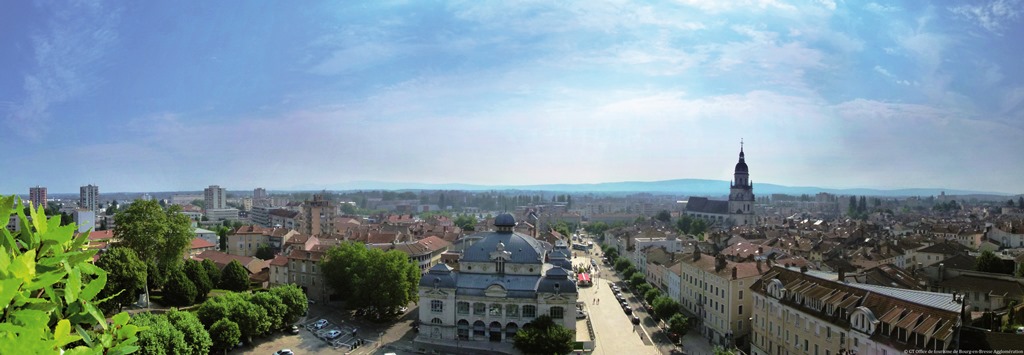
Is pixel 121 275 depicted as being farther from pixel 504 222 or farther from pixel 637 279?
pixel 637 279

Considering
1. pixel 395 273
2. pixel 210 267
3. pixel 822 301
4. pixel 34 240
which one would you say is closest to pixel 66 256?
pixel 34 240

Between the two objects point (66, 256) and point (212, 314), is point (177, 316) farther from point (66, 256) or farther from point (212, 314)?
point (66, 256)

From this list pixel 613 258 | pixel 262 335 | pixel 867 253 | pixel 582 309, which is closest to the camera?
pixel 262 335

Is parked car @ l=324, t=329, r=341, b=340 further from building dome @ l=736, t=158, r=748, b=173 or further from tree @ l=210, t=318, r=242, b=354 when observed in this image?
building dome @ l=736, t=158, r=748, b=173

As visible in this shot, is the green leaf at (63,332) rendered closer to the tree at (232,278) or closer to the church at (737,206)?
the tree at (232,278)

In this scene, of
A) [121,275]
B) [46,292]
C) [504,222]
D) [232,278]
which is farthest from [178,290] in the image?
[46,292]

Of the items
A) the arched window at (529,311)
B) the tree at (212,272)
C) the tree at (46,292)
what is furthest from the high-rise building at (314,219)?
the tree at (46,292)

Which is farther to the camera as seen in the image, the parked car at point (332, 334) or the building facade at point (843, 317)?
the parked car at point (332, 334)
